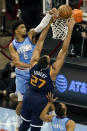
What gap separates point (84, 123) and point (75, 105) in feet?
1.83

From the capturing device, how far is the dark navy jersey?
559cm

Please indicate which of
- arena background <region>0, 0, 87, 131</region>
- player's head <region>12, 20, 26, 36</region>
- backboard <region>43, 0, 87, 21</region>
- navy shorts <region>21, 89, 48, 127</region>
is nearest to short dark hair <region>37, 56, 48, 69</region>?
navy shorts <region>21, 89, 48, 127</region>

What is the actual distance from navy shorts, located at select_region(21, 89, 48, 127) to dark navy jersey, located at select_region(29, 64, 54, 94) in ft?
0.38

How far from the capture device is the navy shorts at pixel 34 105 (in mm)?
5797

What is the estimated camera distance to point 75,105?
313 inches

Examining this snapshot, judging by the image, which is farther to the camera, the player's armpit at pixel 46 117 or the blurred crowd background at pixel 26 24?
the blurred crowd background at pixel 26 24

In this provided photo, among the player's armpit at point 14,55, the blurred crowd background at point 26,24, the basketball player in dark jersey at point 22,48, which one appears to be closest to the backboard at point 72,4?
the blurred crowd background at point 26,24

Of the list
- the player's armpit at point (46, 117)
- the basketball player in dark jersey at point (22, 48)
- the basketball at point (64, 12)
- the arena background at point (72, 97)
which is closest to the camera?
the player's armpit at point (46, 117)

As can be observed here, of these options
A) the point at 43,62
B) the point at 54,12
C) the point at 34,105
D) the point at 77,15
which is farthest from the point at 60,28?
the point at 77,15

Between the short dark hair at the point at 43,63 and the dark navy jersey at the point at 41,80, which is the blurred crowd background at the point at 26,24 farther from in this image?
the short dark hair at the point at 43,63

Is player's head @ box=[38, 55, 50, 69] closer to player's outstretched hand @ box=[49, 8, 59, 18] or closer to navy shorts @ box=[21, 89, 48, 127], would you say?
navy shorts @ box=[21, 89, 48, 127]

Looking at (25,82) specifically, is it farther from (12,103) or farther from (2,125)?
(12,103)

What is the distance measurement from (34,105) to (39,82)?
0.41 metres

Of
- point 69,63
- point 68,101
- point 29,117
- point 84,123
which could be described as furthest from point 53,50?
point 29,117
